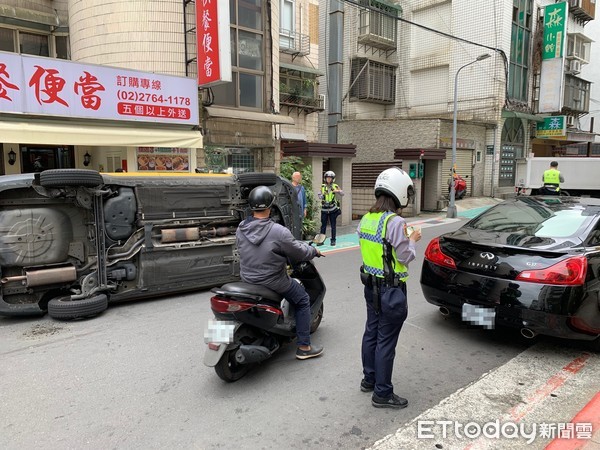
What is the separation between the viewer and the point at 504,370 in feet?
13.2

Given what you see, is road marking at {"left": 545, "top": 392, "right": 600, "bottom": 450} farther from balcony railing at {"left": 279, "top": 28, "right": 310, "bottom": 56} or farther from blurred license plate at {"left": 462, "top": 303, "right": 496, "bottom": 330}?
balcony railing at {"left": 279, "top": 28, "right": 310, "bottom": 56}

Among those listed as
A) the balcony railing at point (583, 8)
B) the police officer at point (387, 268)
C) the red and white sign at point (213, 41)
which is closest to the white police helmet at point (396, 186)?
the police officer at point (387, 268)

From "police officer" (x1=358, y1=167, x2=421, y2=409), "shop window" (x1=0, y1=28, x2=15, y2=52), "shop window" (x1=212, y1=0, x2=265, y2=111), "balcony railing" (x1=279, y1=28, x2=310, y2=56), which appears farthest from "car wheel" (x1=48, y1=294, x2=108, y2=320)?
"balcony railing" (x1=279, y1=28, x2=310, y2=56)

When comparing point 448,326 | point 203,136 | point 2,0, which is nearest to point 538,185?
point 203,136

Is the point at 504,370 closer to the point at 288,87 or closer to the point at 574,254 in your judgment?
the point at 574,254

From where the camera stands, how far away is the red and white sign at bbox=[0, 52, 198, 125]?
8586 mm

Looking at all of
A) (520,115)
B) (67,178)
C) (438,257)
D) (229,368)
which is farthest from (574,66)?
(229,368)

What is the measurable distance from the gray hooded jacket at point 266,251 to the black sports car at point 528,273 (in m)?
1.79

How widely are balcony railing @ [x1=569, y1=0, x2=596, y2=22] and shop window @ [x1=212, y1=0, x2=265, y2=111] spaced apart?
2479cm

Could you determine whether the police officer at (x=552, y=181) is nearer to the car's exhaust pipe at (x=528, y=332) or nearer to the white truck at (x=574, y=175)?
the white truck at (x=574, y=175)

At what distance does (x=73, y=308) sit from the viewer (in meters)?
5.41

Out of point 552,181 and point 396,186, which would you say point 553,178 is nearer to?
point 552,181

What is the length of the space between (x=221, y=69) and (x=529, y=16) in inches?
853

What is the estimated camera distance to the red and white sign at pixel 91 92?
8.59 m
